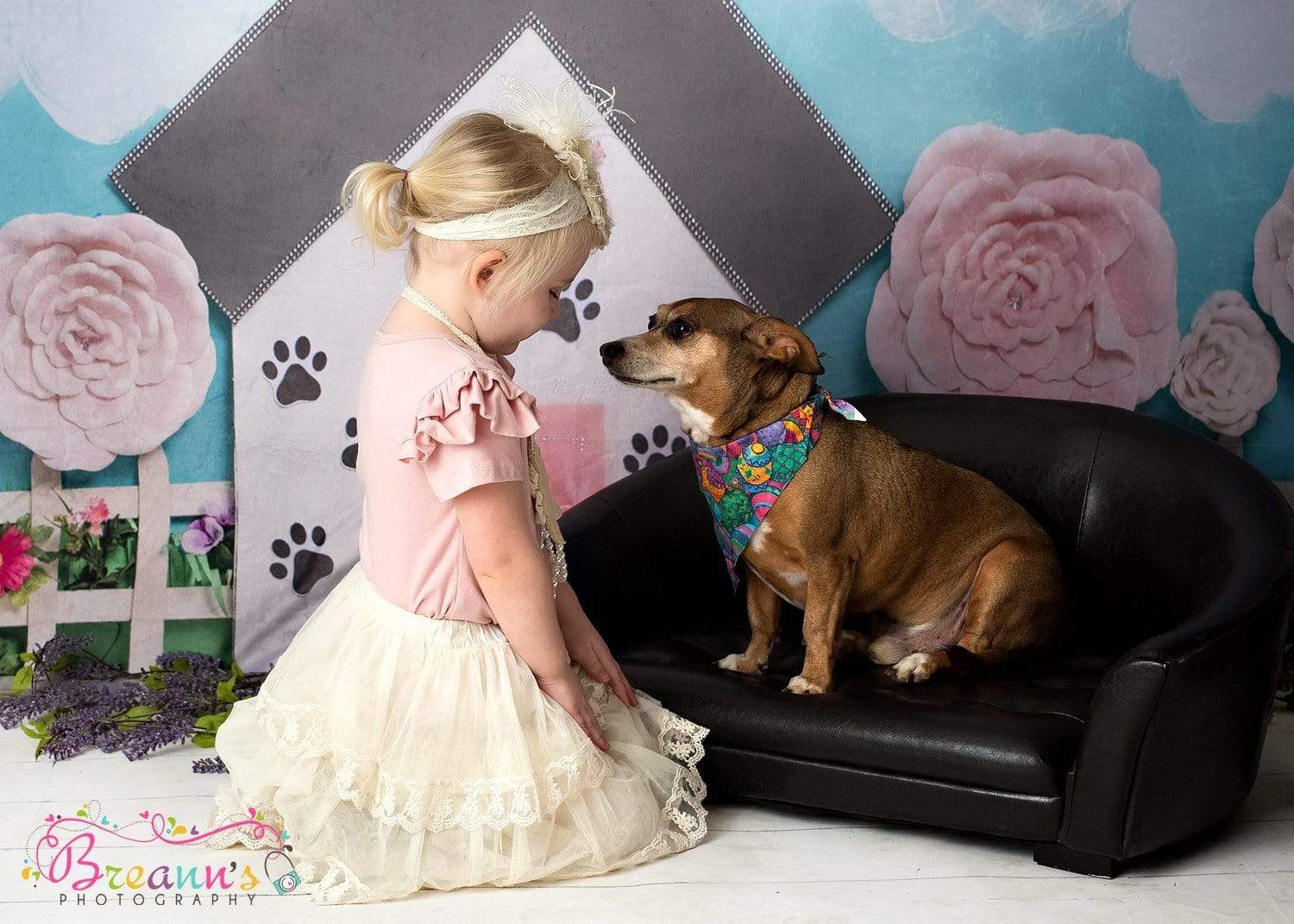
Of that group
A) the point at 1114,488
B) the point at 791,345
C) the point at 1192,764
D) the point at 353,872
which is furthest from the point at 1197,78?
the point at 353,872

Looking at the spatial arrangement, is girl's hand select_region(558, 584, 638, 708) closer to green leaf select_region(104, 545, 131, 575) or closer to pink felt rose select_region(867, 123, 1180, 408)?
pink felt rose select_region(867, 123, 1180, 408)

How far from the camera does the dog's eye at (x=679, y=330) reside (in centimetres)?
294

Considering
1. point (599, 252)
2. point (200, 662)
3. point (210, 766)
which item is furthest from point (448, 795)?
point (599, 252)

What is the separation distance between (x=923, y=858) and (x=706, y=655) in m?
0.82

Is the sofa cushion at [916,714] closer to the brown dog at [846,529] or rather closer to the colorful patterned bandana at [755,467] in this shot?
the brown dog at [846,529]

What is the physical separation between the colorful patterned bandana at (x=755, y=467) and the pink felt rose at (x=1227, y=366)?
1598 mm

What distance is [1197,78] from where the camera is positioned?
3814 millimetres

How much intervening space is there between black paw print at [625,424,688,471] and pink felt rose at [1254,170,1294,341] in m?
1.97

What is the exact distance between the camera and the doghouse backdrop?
3605 mm

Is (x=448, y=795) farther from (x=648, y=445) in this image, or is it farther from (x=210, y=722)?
(x=648, y=445)

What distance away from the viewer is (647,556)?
10.9 ft

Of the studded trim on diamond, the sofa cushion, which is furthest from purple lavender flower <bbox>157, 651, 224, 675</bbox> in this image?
the sofa cushion

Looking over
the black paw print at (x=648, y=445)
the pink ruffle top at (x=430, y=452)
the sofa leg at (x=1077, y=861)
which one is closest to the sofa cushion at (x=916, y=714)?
the sofa leg at (x=1077, y=861)

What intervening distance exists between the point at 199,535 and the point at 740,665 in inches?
72.9
